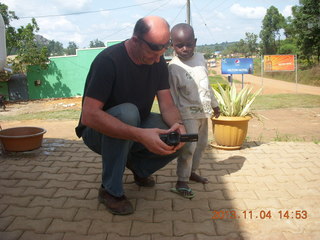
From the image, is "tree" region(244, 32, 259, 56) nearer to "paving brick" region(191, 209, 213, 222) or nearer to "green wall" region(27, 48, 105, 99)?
"green wall" region(27, 48, 105, 99)

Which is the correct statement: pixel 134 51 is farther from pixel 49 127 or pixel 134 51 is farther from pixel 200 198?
pixel 49 127

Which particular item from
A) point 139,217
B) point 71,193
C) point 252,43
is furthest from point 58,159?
point 252,43

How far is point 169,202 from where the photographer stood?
98.9 inches

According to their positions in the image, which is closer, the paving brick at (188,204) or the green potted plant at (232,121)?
the paving brick at (188,204)

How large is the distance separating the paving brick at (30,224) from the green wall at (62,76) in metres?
15.1

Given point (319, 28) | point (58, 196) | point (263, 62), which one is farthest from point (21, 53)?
point (319, 28)

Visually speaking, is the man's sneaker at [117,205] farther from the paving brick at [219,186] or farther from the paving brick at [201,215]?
the paving brick at [219,186]

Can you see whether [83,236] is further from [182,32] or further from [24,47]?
[24,47]

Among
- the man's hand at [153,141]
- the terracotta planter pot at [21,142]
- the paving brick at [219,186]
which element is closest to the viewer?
the man's hand at [153,141]

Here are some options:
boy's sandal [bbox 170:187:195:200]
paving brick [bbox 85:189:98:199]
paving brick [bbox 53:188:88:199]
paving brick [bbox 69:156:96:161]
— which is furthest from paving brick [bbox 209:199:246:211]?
paving brick [bbox 69:156:96:161]

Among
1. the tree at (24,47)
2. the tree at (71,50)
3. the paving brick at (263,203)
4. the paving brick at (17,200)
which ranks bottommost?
the paving brick at (263,203)

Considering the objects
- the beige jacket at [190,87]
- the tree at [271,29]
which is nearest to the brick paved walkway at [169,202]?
the beige jacket at [190,87]

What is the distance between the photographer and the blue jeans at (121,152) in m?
2.14

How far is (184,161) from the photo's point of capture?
103 inches
